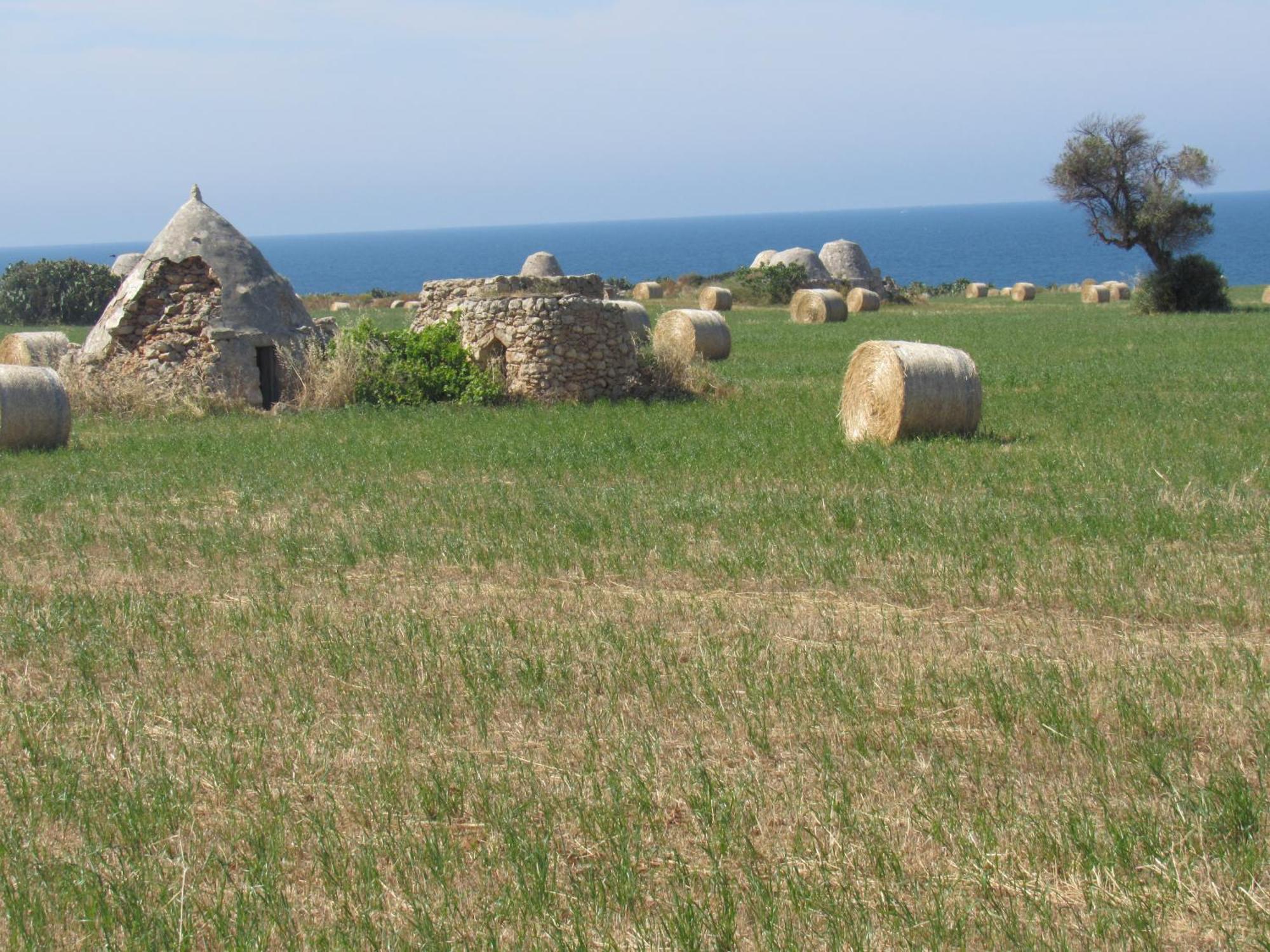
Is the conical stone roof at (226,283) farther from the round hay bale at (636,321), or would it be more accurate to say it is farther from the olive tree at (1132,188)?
the olive tree at (1132,188)

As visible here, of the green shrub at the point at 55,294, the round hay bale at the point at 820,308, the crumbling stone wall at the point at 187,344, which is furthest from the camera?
the green shrub at the point at 55,294

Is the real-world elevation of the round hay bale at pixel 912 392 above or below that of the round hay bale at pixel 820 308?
below

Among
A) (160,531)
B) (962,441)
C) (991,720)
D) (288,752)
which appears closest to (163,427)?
(160,531)

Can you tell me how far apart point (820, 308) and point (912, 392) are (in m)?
26.6

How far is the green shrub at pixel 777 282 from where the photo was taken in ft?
168

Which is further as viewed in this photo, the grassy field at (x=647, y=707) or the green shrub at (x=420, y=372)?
the green shrub at (x=420, y=372)

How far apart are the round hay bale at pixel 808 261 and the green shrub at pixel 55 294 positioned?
25.3 metres

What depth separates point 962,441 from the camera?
14102 mm

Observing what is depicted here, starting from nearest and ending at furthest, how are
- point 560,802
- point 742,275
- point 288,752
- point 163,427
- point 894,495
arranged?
point 560,802 < point 288,752 < point 894,495 < point 163,427 < point 742,275

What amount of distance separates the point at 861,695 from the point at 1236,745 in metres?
1.60

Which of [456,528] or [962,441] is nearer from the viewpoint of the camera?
[456,528]

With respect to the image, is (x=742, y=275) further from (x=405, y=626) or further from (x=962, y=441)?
(x=405, y=626)

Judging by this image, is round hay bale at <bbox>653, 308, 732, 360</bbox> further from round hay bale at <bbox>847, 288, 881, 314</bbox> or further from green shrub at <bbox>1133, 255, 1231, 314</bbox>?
green shrub at <bbox>1133, 255, 1231, 314</bbox>

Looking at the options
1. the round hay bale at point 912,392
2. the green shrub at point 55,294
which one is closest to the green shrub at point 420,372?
the round hay bale at point 912,392
